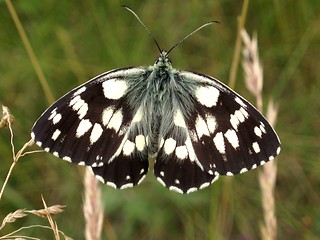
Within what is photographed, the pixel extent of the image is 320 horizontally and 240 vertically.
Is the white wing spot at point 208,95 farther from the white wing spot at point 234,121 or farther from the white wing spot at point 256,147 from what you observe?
the white wing spot at point 256,147

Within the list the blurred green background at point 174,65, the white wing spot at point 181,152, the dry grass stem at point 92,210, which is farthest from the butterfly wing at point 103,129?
the blurred green background at point 174,65

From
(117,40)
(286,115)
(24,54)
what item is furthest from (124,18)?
(286,115)

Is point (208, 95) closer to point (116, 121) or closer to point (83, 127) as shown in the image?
point (116, 121)

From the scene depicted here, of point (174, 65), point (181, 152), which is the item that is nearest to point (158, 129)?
point (181, 152)

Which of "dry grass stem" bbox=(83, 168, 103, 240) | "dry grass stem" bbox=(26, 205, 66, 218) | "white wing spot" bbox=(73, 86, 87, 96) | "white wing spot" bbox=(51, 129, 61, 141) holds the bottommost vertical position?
"dry grass stem" bbox=(26, 205, 66, 218)

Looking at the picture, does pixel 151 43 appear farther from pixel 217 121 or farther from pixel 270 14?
pixel 217 121

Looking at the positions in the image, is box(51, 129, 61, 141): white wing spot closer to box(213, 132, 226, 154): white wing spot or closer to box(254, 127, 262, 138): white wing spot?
box(213, 132, 226, 154): white wing spot

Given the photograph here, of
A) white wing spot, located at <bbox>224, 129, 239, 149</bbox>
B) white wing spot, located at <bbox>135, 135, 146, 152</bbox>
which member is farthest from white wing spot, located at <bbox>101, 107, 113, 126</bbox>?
white wing spot, located at <bbox>224, 129, 239, 149</bbox>
